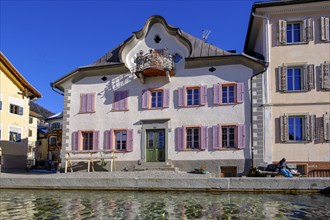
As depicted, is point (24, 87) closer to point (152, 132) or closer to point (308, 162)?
point (152, 132)

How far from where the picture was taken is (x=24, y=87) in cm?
3188

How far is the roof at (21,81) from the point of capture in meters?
29.7

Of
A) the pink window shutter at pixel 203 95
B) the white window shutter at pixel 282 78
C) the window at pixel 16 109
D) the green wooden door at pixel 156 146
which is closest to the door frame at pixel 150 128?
the green wooden door at pixel 156 146

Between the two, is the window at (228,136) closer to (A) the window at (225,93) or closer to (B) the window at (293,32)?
(A) the window at (225,93)

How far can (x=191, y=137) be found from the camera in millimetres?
22938

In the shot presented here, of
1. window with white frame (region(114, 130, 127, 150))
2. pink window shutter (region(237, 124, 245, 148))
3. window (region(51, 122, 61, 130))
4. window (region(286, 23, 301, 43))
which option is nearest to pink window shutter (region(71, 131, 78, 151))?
window with white frame (region(114, 130, 127, 150))

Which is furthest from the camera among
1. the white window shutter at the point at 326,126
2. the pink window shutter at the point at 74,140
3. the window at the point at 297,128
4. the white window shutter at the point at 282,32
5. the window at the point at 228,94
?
the pink window shutter at the point at 74,140

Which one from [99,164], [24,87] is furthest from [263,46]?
[24,87]

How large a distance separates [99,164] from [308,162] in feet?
38.8

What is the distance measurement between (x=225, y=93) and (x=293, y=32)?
5040mm

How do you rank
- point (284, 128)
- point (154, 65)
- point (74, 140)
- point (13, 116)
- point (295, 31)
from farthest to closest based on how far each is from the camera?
point (13, 116) → point (74, 140) → point (154, 65) → point (295, 31) → point (284, 128)

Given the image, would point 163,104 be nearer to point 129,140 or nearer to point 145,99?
point 145,99

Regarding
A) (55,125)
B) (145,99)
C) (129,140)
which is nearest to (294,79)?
(145,99)

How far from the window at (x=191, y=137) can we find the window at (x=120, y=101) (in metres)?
3.64
